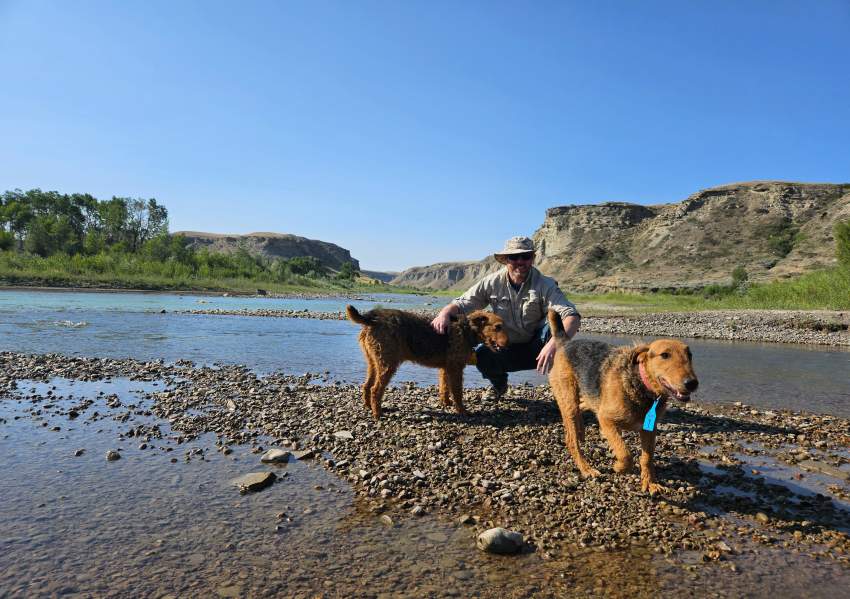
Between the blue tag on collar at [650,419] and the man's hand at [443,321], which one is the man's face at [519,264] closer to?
the man's hand at [443,321]

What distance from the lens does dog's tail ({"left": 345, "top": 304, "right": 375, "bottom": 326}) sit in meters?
6.53

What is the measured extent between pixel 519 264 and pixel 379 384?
2.76 m

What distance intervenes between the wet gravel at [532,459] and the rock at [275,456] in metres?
0.20

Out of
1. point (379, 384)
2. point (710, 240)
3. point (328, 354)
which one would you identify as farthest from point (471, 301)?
point (710, 240)

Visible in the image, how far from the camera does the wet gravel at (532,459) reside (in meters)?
3.71

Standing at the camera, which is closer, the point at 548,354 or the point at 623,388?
the point at 623,388

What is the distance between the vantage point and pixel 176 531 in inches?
141

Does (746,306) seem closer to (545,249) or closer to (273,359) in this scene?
(273,359)

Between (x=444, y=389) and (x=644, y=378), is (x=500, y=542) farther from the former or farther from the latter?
(x=444, y=389)

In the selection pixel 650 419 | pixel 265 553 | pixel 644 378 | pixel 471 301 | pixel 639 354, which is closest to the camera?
pixel 265 553

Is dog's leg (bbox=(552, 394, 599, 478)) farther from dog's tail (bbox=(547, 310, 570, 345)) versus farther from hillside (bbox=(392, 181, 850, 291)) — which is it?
hillside (bbox=(392, 181, 850, 291))

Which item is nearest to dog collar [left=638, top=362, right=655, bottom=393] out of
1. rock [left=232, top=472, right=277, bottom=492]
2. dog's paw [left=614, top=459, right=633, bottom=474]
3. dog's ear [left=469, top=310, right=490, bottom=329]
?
dog's paw [left=614, top=459, right=633, bottom=474]

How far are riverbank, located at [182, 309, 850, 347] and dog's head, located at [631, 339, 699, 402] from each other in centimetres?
1299

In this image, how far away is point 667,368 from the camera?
13.3ft
